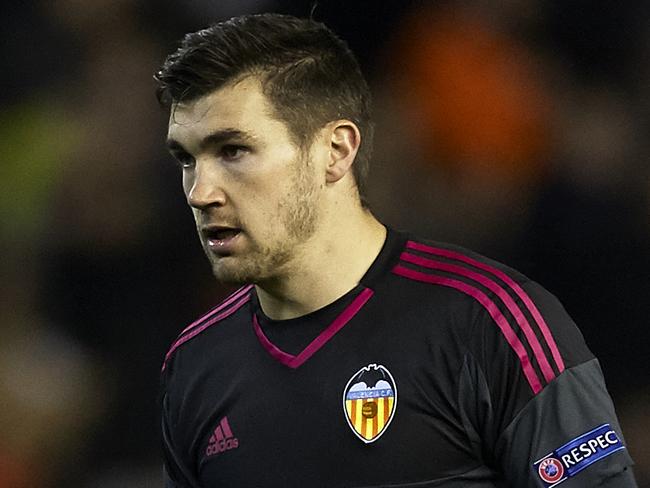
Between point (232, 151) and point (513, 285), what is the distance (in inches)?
23.7

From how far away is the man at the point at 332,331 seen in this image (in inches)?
87.4

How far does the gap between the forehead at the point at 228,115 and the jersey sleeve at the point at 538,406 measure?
1.90 feet

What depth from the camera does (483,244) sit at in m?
4.29

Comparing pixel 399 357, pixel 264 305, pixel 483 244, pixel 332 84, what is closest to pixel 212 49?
pixel 332 84

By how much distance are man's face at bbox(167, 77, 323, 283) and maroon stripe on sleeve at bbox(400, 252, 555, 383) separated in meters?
0.24

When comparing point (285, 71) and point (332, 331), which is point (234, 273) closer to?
point (332, 331)

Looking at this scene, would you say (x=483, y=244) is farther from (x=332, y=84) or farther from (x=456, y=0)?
(x=332, y=84)

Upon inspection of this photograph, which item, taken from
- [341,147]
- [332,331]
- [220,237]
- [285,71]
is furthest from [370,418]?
[285,71]

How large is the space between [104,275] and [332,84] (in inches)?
86.2

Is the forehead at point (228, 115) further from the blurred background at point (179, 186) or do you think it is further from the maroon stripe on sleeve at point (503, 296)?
the blurred background at point (179, 186)

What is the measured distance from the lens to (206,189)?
2402 millimetres

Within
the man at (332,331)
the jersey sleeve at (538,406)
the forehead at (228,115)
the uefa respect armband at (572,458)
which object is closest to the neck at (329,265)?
the man at (332,331)

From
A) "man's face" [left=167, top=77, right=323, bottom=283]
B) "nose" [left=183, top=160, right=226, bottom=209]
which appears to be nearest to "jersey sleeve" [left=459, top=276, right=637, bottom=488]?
"man's face" [left=167, top=77, right=323, bottom=283]

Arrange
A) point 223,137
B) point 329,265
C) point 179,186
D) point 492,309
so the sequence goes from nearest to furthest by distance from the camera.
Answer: point 492,309
point 223,137
point 329,265
point 179,186
